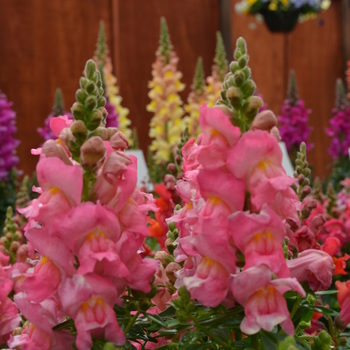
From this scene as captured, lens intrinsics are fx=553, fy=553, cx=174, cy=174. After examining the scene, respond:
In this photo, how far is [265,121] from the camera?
444 millimetres

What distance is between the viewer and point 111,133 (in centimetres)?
51

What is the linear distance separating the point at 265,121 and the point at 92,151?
14cm

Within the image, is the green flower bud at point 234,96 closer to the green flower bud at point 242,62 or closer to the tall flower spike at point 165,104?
the green flower bud at point 242,62

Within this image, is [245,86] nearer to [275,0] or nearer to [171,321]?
[171,321]

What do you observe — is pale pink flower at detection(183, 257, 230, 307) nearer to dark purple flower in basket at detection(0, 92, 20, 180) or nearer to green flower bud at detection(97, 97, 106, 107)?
green flower bud at detection(97, 97, 106, 107)

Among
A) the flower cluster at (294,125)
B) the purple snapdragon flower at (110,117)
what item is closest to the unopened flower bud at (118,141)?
the purple snapdragon flower at (110,117)

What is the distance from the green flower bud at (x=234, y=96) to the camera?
448 millimetres

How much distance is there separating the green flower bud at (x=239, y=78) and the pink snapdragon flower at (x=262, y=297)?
0.15 m

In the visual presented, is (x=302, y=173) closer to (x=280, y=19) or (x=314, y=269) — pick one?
(x=314, y=269)

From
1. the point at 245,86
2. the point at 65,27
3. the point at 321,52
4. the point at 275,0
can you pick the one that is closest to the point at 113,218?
the point at 245,86

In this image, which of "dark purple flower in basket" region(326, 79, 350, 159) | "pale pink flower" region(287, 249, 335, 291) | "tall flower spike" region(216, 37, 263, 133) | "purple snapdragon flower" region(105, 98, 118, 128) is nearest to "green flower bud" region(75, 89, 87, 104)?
"tall flower spike" region(216, 37, 263, 133)

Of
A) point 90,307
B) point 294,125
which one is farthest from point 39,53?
point 90,307

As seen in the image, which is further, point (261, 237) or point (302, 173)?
point (302, 173)

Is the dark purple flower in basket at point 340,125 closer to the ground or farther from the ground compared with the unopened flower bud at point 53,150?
closer to the ground
